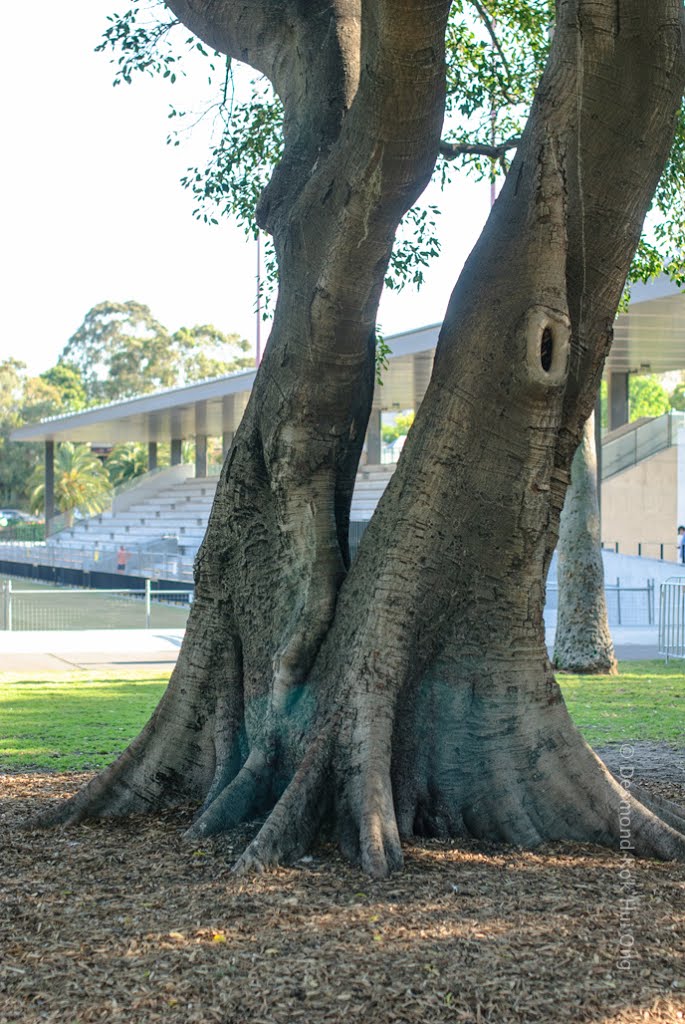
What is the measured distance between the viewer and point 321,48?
6.54 meters

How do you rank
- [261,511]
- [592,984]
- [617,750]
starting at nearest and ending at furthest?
[592,984] → [261,511] → [617,750]

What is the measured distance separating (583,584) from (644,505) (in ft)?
67.2

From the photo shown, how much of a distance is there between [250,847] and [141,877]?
1.61 feet

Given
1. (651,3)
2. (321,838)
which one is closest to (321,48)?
(651,3)

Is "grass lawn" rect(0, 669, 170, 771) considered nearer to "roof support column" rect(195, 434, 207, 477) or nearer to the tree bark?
the tree bark

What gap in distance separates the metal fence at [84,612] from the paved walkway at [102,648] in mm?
1144

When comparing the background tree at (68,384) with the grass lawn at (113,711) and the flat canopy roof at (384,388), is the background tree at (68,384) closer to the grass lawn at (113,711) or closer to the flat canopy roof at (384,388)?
the flat canopy roof at (384,388)

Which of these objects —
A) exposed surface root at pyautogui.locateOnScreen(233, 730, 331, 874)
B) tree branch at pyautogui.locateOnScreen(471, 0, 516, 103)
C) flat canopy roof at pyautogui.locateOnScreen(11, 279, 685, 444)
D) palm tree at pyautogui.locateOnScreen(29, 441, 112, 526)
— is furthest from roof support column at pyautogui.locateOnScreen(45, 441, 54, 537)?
exposed surface root at pyautogui.locateOnScreen(233, 730, 331, 874)

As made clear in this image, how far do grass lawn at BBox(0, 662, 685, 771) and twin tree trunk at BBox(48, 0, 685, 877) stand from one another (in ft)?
10.1

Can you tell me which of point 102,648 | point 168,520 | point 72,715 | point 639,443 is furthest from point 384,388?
point 72,715

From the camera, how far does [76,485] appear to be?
70.6 metres

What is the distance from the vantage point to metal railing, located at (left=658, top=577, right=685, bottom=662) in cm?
1683

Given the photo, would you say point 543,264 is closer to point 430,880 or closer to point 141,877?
point 430,880

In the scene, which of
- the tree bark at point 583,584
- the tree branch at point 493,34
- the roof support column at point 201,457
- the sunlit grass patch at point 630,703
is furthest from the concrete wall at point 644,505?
the roof support column at point 201,457
